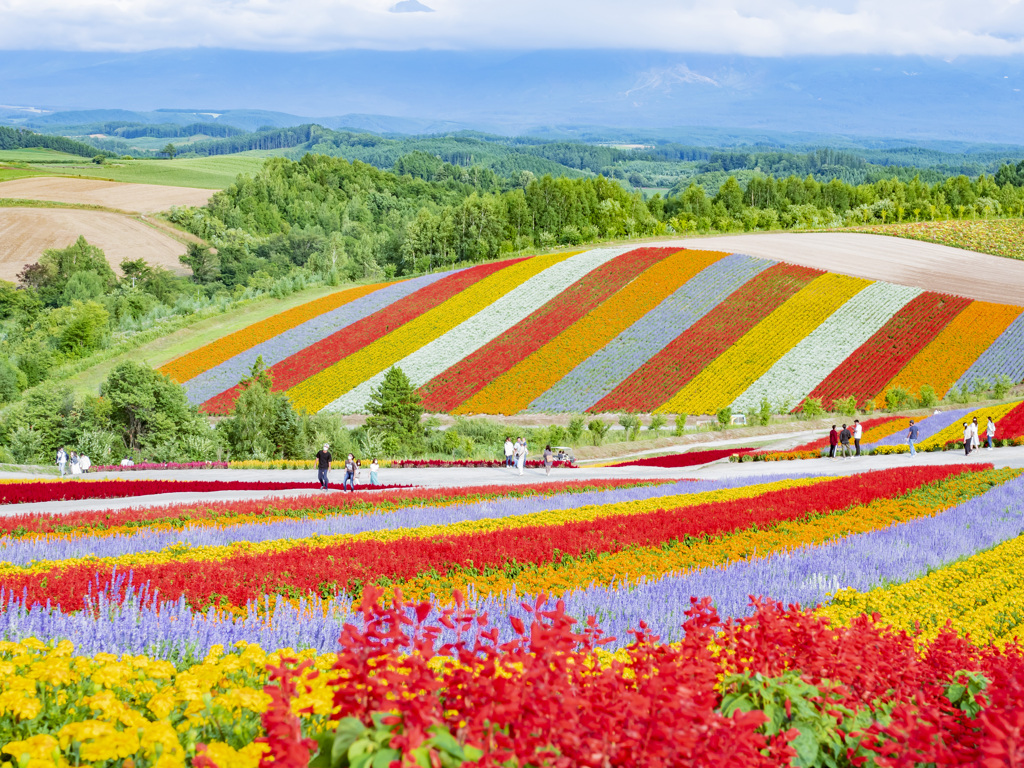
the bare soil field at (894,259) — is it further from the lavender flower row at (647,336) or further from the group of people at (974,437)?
the group of people at (974,437)

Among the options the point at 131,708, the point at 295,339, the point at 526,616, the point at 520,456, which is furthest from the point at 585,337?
the point at 131,708

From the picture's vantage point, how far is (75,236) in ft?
385

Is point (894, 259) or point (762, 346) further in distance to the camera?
point (894, 259)

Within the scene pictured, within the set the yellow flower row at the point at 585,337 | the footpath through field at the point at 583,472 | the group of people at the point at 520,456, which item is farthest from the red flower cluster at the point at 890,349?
the group of people at the point at 520,456

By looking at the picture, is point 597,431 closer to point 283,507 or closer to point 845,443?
point 845,443

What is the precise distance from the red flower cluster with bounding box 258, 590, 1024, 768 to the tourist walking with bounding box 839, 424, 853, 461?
25427 mm

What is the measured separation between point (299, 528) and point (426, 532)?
8.87 feet

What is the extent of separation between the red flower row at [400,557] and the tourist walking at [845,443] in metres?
12.2

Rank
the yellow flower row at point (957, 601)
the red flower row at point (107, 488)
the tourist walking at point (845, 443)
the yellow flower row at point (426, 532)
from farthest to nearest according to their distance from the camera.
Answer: the tourist walking at point (845, 443)
the red flower row at point (107, 488)
the yellow flower row at point (426, 532)
the yellow flower row at point (957, 601)

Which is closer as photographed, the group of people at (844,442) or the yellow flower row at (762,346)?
the group of people at (844,442)

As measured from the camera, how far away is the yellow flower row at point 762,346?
44875 mm

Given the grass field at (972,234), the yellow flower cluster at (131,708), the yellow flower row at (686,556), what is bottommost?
the yellow flower row at (686,556)

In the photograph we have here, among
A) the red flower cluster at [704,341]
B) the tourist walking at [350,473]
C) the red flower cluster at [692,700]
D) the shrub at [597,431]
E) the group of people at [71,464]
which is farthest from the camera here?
the red flower cluster at [704,341]

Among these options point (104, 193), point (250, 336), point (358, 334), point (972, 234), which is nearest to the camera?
point (358, 334)
